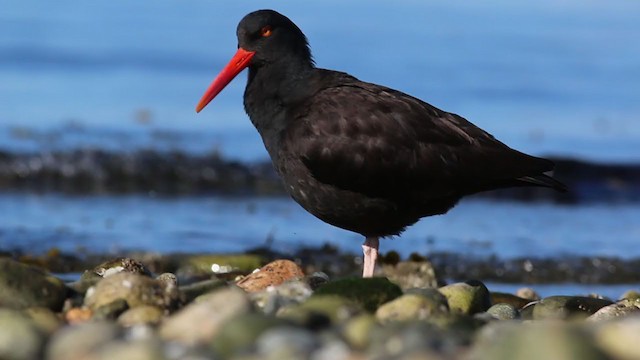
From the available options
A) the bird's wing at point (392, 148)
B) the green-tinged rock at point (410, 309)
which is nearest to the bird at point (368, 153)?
the bird's wing at point (392, 148)

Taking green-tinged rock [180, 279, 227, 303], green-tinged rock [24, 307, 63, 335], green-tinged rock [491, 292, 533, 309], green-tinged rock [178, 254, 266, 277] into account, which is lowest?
green-tinged rock [178, 254, 266, 277]

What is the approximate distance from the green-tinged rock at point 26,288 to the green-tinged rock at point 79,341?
0.75 metres

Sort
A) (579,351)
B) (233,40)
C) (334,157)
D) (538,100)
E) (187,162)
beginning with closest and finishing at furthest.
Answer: (579,351), (334,157), (187,162), (538,100), (233,40)

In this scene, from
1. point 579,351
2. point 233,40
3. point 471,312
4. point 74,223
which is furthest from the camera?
point 233,40

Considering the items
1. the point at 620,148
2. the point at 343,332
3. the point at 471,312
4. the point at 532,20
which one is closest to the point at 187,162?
the point at 620,148

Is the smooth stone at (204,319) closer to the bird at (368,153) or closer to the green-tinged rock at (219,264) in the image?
the bird at (368,153)

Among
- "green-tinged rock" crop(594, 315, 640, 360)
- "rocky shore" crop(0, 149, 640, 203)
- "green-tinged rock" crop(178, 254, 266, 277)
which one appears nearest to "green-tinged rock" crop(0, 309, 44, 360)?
"green-tinged rock" crop(594, 315, 640, 360)

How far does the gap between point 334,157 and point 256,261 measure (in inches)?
66.3

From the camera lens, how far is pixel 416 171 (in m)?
6.04

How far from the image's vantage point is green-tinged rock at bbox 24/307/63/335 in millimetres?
4055

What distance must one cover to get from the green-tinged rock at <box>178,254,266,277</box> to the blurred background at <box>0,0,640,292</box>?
140 cm

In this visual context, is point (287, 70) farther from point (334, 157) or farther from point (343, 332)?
point (343, 332)

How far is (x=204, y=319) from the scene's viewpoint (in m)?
3.92

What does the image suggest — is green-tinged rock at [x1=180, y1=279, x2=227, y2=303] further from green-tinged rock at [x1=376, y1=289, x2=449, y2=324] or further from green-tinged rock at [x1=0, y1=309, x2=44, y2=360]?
green-tinged rock at [x1=0, y1=309, x2=44, y2=360]
